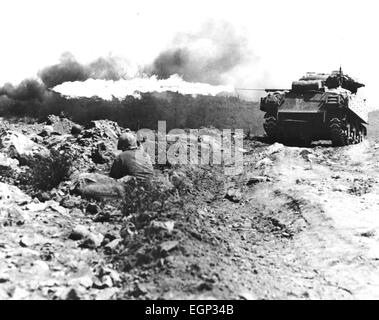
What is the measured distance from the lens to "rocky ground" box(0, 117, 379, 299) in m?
6.27

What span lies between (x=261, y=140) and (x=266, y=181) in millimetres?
7498

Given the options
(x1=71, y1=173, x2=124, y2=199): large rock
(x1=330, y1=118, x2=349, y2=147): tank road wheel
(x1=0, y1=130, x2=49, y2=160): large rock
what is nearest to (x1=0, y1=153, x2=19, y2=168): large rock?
(x1=0, y1=130, x2=49, y2=160): large rock

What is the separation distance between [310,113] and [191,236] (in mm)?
12357

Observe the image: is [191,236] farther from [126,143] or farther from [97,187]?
[126,143]

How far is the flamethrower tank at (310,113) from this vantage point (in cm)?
1820

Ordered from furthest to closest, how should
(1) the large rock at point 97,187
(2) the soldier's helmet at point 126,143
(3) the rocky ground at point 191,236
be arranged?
(2) the soldier's helmet at point 126,143 → (1) the large rock at point 97,187 → (3) the rocky ground at point 191,236

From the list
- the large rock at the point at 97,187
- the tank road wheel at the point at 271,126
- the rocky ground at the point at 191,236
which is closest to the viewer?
the rocky ground at the point at 191,236

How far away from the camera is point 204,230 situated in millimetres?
7957

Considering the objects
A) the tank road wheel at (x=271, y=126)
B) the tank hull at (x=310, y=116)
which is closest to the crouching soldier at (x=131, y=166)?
the tank road wheel at (x=271, y=126)

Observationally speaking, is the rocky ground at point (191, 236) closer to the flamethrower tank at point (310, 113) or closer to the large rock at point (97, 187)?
the large rock at point (97, 187)

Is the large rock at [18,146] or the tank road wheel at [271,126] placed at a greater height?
the large rock at [18,146]
